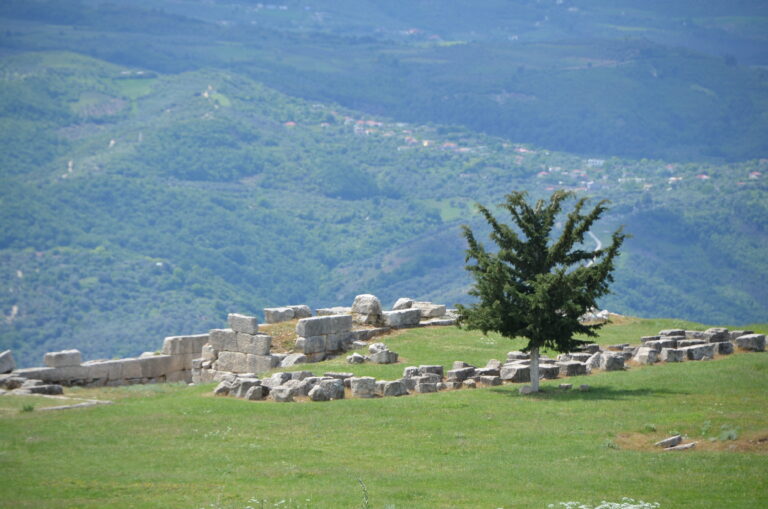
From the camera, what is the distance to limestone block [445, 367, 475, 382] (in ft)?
115

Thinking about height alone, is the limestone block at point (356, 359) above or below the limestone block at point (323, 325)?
below

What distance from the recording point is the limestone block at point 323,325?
1601 inches

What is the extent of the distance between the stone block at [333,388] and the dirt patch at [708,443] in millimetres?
8334

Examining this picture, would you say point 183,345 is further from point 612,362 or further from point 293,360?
point 612,362

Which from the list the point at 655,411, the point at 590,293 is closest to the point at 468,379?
the point at 590,293

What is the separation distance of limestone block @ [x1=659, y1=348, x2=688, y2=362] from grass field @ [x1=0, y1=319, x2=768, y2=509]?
3.13 m

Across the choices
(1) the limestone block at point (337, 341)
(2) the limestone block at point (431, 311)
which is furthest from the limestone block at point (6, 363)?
(2) the limestone block at point (431, 311)

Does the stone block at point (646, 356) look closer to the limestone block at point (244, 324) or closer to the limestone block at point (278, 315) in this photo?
the limestone block at point (244, 324)

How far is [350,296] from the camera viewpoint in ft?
525

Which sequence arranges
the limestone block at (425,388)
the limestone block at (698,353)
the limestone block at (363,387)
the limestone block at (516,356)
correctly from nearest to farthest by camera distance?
the limestone block at (363,387) → the limestone block at (425,388) → the limestone block at (516,356) → the limestone block at (698,353)

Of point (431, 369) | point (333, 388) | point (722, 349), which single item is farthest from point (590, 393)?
point (722, 349)

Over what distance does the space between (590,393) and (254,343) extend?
12564mm

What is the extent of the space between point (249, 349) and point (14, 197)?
453 ft

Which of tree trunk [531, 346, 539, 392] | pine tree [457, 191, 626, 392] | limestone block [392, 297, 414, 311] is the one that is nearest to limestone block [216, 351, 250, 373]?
pine tree [457, 191, 626, 392]
